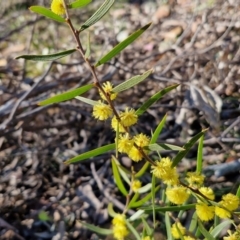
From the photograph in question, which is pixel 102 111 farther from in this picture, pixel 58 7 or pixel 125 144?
pixel 58 7

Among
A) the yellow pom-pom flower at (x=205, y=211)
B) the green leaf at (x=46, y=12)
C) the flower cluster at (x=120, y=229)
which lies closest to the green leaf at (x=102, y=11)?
the green leaf at (x=46, y=12)

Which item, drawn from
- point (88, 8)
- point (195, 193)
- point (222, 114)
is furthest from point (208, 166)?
point (88, 8)

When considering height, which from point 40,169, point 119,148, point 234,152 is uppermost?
point 119,148

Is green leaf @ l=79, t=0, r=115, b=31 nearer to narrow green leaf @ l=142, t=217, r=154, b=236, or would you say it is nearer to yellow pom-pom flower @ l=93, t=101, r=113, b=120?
yellow pom-pom flower @ l=93, t=101, r=113, b=120

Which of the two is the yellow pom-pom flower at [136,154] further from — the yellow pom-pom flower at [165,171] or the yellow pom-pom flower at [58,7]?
the yellow pom-pom flower at [58,7]

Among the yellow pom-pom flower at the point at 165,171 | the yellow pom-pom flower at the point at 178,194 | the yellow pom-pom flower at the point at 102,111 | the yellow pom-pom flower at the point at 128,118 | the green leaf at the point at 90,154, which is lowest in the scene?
the yellow pom-pom flower at the point at 178,194

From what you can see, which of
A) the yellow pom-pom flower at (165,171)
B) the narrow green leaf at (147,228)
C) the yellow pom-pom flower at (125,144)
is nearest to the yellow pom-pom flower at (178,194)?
the yellow pom-pom flower at (165,171)

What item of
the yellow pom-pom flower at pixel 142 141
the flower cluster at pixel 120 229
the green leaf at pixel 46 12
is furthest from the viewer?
the flower cluster at pixel 120 229

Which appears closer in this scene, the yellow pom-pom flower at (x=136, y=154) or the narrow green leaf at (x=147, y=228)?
A: the yellow pom-pom flower at (x=136, y=154)

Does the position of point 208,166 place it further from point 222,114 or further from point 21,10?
point 21,10

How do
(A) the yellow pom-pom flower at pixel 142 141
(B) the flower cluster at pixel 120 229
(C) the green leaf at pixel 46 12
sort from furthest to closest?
1. (B) the flower cluster at pixel 120 229
2. (A) the yellow pom-pom flower at pixel 142 141
3. (C) the green leaf at pixel 46 12

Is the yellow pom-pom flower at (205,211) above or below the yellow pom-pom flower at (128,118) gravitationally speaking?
below
